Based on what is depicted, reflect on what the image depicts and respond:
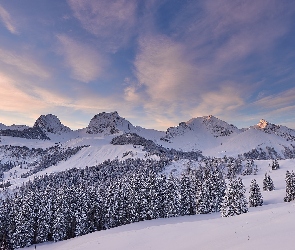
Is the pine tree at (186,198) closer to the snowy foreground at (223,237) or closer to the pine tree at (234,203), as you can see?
the pine tree at (234,203)

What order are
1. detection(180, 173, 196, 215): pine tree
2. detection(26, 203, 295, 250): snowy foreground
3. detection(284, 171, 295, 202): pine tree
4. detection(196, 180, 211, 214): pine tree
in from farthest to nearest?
detection(284, 171, 295, 202): pine tree < detection(180, 173, 196, 215): pine tree < detection(196, 180, 211, 214): pine tree < detection(26, 203, 295, 250): snowy foreground

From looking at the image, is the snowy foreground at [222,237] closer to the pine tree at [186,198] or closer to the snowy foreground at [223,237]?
the snowy foreground at [223,237]

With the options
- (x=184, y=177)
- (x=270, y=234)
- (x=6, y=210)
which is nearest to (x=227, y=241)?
(x=270, y=234)

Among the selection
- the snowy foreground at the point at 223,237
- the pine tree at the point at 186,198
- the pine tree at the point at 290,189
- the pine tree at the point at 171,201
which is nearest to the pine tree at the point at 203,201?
the pine tree at the point at 186,198

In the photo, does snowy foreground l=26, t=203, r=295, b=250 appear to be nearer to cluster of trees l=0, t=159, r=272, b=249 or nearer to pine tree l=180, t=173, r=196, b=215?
cluster of trees l=0, t=159, r=272, b=249

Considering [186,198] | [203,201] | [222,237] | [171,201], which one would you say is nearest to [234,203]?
[203,201]

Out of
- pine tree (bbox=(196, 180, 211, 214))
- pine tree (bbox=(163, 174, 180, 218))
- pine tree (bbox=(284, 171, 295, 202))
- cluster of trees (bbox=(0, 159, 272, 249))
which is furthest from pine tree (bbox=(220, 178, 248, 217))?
pine tree (bbox=(284, 171, 295, 202))

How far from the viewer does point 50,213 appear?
7894cm

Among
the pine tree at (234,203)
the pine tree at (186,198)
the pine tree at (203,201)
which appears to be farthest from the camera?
the pine tree at (186,198)

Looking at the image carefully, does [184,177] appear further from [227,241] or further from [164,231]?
[227,241]

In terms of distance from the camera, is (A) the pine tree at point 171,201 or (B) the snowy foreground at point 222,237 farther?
(A) the pine tree at point 171,201

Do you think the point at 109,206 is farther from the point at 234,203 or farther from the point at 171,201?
the point at 234,203

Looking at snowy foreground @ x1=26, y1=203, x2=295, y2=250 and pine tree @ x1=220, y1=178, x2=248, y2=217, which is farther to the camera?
pine tree @ x1=220, y1=178, x2=248, y2=217

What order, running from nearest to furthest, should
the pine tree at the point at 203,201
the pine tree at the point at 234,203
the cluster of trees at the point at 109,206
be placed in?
the pine tree at the point at 234,203
the cluster of trees at the point at 109,206
the pine tree at the point at 203,201
